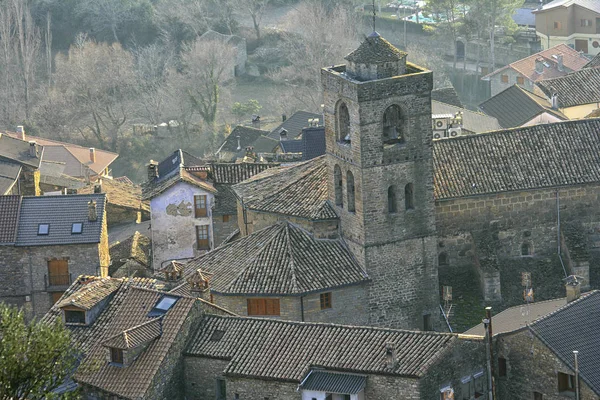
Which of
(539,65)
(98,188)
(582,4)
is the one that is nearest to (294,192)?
(98,188)

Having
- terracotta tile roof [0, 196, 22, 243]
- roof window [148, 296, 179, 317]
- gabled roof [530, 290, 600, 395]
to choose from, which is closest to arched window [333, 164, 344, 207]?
roof window [148, 296, 179, 317]

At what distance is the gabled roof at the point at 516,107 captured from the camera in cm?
11403

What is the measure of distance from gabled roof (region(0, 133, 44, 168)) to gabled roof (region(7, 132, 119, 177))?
23.6 feet

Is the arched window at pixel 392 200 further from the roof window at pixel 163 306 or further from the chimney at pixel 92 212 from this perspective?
the chimney at pixel 92 212

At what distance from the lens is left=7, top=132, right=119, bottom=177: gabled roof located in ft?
391

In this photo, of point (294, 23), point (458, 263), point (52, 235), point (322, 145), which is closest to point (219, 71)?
point (294, 23)

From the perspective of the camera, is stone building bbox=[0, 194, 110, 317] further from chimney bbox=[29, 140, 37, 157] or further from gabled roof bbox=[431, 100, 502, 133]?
gabled roof bbox=[431, 100, 502, 133]

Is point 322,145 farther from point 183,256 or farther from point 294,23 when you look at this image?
point 294,23

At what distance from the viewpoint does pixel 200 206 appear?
96500 millimetres

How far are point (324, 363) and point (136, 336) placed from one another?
8.09 m

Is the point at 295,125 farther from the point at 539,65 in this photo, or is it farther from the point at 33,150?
the point at 539,65

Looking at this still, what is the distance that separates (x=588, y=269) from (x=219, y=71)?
6468 centimetres

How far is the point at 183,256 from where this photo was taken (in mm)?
96688

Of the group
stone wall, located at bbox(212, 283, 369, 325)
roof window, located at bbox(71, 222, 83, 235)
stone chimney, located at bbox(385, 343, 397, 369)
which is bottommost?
stone chimney, located at bbox(385, 343, 397, 369)
